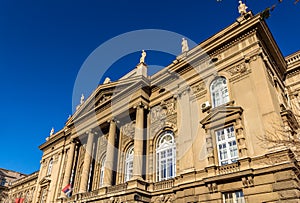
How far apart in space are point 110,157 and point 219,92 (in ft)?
34.3

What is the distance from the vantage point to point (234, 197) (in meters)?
12.6

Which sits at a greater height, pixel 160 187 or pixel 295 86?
pixel 295 86

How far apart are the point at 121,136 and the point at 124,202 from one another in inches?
287

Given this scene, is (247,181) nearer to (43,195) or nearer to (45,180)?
(45,180)

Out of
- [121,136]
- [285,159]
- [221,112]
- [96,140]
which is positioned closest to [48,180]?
[96,140]

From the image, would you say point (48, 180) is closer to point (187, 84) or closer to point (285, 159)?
point (187, 84)

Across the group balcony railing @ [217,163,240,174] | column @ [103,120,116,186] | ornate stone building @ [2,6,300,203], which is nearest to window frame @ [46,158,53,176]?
ornate stone building @ [2,6,300,203]

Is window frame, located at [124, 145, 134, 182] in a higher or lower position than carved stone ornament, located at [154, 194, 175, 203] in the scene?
higher

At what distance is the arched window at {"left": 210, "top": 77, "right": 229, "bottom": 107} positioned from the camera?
16.2 metres

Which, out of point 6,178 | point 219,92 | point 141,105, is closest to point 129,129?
point 141,105

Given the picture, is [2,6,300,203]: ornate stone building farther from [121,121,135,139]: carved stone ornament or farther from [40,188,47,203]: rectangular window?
[40,188,47,203]: rectangular window

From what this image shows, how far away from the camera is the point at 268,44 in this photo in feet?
55.7

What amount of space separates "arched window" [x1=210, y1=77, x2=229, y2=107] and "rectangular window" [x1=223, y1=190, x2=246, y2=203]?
590 cm

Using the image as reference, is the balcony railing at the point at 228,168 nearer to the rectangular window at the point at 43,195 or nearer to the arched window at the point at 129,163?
the arched window at the point at 129,163
